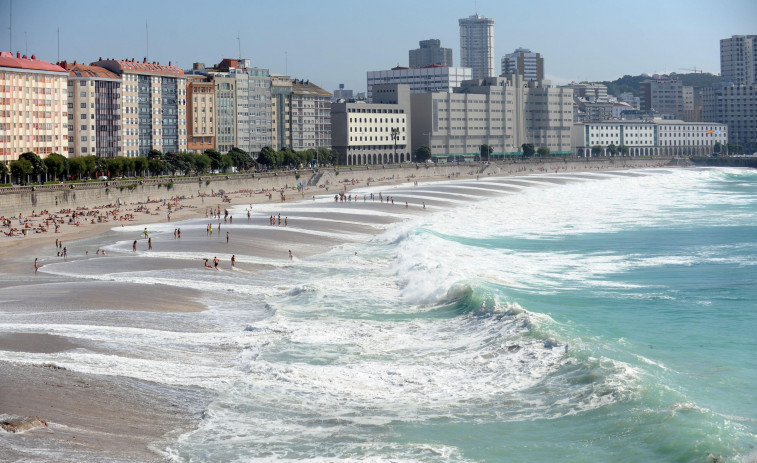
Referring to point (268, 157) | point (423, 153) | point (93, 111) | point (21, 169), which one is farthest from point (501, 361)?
point (423, 153)

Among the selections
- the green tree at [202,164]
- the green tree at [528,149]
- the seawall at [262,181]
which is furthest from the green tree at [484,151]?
the green tree at [202,164]

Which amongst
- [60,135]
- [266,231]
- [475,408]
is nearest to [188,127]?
[60,135]

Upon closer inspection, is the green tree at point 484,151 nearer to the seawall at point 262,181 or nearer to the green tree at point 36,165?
the seawall at point 262,181

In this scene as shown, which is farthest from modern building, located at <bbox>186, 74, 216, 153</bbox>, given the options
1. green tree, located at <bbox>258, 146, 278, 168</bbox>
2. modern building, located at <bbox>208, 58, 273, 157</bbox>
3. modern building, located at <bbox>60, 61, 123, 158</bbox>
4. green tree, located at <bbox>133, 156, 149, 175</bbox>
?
green tree, located at <bbox>133, 156, 149, 175</bbox>

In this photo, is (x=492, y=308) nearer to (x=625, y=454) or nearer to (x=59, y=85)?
(x=625, y=454)

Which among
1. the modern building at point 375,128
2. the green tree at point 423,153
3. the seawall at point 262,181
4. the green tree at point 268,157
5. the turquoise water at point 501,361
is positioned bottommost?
the turquoise water at point 501,361

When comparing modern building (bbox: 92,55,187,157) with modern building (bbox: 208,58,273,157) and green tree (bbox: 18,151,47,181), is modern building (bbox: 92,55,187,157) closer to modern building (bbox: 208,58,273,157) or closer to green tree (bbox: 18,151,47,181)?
modern building (bbox: 208,58,273,157)
